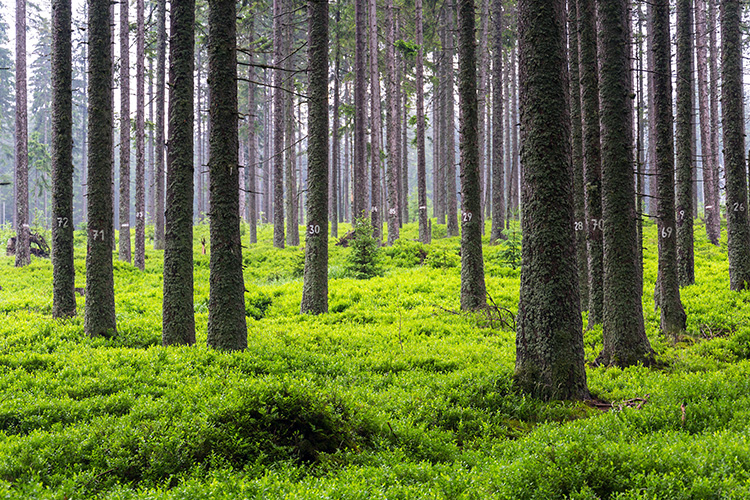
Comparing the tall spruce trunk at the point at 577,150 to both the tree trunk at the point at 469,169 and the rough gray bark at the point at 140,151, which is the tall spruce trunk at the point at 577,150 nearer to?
the tree trunk at the point at 469,169

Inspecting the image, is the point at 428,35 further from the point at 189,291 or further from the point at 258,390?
the point at 258,390

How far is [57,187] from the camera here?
34.5 ft

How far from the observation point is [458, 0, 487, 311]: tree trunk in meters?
12.0

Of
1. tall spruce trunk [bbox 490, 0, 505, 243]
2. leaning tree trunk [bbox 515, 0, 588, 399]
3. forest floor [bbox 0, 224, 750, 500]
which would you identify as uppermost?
tall spruce trunk [bbox 490, 0, 505, 243]

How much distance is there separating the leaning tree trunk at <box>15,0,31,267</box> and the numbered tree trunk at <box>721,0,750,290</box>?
2548cm

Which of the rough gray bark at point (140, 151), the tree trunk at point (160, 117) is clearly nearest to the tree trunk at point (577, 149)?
the tree trunk at point (160, 117)

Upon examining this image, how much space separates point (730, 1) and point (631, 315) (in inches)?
384

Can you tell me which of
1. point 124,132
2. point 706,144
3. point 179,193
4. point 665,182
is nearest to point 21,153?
point 124,132

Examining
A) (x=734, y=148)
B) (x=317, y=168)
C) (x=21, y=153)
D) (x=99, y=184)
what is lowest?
(x=99, y=184)

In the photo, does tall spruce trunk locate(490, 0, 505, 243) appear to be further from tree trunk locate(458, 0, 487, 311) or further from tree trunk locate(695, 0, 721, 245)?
tree trunk locate(458, 0, 487, 311)

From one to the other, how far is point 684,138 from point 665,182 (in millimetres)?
3448

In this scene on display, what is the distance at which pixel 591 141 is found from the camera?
967 cm

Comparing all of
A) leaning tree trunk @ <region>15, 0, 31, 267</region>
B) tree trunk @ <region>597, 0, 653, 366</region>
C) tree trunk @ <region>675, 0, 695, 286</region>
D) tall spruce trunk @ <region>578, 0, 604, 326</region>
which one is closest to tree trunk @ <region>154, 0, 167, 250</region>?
leaning tree trunk @ <region>15, 0, 31, 267</region>

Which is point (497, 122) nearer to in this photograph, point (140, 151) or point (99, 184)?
point (140, 151)
